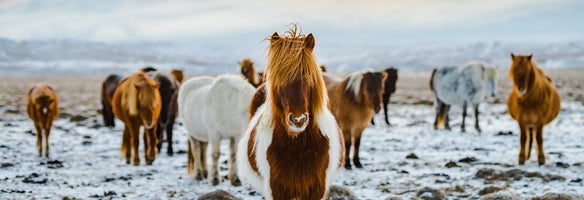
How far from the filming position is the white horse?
742cm

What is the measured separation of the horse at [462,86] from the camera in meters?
15.0

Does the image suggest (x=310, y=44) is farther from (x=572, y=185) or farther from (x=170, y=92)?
(x=170, y=92)

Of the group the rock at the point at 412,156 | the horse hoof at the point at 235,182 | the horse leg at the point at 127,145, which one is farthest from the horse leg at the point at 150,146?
the rock at the point at 412,156

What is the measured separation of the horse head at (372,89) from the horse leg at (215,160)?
2825 millimetres

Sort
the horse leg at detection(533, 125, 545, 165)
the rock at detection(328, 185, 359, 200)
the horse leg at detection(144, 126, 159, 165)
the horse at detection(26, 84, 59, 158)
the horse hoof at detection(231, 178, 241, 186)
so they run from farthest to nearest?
the horse at detection(26, 84, 59, 158) < the horse leg at detection(144, 126, 159, 165) < the horse leg at detection(533, 125, 545, 165) < the horse hoof at detection(231, 178, 241, 186) < the rock at detection(328, 185, 359, 200)

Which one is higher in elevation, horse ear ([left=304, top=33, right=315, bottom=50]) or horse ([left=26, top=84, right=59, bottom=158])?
horse ear ([left=304, top=33, right=315, bottom=50])

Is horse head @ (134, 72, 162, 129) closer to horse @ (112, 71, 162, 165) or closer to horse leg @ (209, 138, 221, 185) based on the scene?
horse @ (112, 71, 162, 165)

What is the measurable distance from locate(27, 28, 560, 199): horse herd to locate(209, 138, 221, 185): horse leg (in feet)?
0.05

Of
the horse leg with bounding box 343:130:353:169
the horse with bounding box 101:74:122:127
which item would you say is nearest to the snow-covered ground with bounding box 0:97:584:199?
the horse leg with bounding box 343:130:353:169

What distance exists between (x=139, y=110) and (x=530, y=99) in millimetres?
6598

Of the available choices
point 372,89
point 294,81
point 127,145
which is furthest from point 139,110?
point 294,81

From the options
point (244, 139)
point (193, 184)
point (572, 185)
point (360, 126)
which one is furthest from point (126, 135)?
point (572, 185)

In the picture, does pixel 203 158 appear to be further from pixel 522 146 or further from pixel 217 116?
pixel 522 146

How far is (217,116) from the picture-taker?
7.42m
